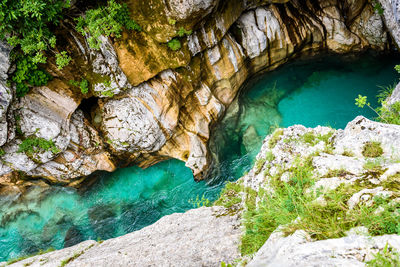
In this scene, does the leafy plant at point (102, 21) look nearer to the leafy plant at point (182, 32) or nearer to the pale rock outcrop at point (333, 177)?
the leafy plant at point (182, 32)

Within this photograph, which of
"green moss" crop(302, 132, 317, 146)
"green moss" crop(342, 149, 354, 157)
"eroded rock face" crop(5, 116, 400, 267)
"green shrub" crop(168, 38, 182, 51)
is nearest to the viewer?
"eroded rock face" crop(5, 116, 400, 267)

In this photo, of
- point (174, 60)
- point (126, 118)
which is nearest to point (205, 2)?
point (174, 60)

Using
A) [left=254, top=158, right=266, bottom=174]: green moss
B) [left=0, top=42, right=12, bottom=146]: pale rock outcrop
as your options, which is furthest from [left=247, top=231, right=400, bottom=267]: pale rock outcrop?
[left=0, top=42, right=12, bottom=146]: pale rock outcrop

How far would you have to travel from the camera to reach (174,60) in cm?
920

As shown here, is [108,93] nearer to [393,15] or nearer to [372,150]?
[372,150]

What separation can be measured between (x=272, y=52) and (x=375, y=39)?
5.33 m

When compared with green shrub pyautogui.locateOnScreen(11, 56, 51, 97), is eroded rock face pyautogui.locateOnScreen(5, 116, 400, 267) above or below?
below

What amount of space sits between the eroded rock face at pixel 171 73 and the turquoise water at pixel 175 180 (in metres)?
0.81

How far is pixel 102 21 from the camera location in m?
7.53

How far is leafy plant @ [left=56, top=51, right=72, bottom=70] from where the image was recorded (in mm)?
7569

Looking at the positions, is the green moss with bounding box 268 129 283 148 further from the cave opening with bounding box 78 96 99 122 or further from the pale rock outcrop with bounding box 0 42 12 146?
the pale rock outcrop with bounding box 0 42 12 146

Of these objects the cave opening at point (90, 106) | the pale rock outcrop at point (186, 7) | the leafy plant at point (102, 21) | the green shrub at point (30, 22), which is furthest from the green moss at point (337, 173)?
the cave opening at point (90, 106)

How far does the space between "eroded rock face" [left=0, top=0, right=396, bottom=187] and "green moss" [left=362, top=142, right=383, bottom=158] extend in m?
6.80

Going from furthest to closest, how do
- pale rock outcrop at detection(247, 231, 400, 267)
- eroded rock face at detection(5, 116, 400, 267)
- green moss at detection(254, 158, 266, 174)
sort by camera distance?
1. green moss at detection(254, 158, 266, 174)
2. eroded rock face at detection(5, 116, 400, 267)
3. pale rock outcrop at detection(247, 231, 400, 267)
